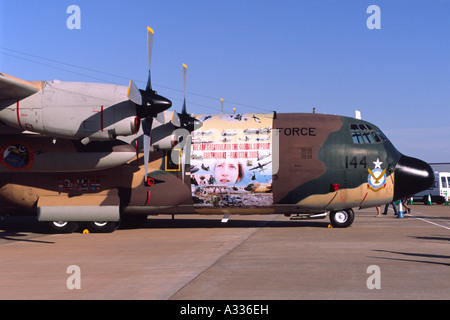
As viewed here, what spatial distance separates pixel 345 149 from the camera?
2105 centimetres

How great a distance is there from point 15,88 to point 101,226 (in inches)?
277

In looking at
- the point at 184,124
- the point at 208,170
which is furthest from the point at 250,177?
the point at 184,124

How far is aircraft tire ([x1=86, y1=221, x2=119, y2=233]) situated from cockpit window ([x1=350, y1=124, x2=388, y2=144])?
1074 centimetres

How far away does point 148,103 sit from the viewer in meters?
18.2

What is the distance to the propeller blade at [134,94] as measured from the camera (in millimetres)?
17094

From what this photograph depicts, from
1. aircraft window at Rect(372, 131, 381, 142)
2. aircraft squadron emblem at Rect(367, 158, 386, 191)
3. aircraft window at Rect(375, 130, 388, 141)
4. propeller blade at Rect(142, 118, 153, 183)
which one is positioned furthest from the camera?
aircraft window at Rect(375, 130, 388, 141)

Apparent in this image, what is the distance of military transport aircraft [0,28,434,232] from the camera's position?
20062 millimetres

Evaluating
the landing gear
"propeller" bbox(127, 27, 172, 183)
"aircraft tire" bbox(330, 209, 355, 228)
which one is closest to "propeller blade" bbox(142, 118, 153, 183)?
"propeller" bbox(127, 27, 172, 183)

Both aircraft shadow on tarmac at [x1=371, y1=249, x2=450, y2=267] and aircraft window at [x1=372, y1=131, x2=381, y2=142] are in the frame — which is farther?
aircraft window at [x1=372, y1=131, x2=381, y2=142]

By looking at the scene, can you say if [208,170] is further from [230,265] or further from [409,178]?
[230,265]

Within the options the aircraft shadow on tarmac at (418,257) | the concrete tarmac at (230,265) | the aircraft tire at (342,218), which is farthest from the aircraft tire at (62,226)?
the aircraft shadow on tarmac at (418,257)

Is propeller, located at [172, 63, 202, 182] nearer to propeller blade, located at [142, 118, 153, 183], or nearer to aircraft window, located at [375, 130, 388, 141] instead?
propeller blade, located at [142, 118, 153, 183]

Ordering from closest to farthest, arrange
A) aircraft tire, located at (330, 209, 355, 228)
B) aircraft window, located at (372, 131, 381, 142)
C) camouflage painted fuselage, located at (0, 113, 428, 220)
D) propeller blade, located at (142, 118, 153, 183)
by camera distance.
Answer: propeller blade, located at (142, 118, 153, 183)
camouflage painted fuselage, located at (0, 113, 428, 220)
aircraft window, located at (372, 131, 381, 142)
aircraft tire, located at (330, 209, 355, 228)
